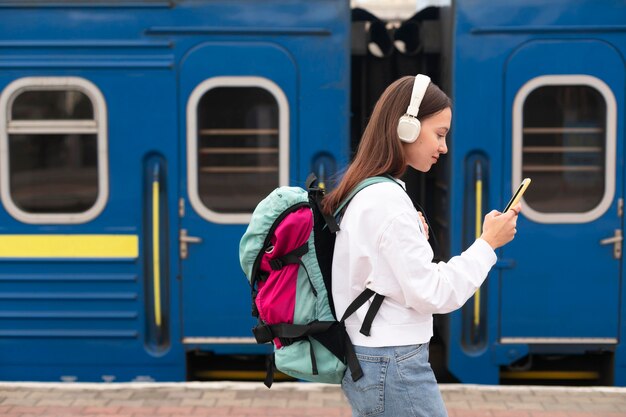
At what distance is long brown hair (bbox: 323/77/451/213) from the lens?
2225mm

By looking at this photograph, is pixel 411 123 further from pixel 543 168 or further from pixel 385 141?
pixel 543 168

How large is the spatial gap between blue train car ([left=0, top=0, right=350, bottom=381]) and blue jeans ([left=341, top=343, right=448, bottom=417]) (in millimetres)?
2915

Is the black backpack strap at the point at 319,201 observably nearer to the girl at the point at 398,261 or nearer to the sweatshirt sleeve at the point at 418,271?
the girl at the point at 398,261

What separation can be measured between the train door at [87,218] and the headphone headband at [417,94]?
3036 mm

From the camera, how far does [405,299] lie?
213 centimetres

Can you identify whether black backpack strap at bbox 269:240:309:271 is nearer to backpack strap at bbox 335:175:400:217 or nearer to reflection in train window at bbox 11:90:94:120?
backpack strap at bbox 335:175:400:217

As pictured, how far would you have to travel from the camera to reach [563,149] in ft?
16.6

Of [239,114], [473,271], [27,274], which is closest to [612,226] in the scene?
[239,114]

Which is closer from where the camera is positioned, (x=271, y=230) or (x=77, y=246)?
(x=271, y=230)

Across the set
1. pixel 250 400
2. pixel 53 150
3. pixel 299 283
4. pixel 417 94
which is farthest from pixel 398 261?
pixel 53 150

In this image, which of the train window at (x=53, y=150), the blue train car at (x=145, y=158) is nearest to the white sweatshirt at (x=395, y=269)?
the blue train car at (x=145, y=158)

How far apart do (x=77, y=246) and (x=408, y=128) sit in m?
3.42

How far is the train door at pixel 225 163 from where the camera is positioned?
5008 millimetres

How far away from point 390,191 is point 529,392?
305 centimetres
